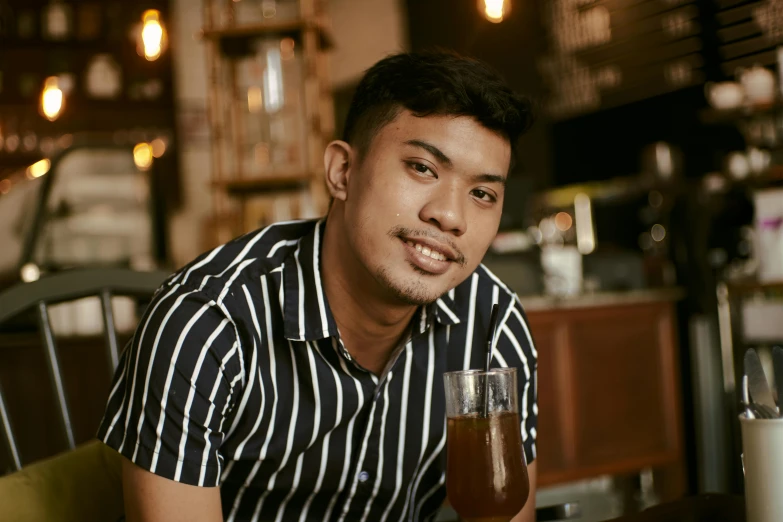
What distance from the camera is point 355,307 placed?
1.39 m

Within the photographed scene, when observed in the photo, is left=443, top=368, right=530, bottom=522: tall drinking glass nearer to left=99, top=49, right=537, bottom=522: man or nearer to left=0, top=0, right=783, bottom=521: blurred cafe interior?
left=99, top=49, right=537, bottom=522: man

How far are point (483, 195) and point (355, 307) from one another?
0.99 ft

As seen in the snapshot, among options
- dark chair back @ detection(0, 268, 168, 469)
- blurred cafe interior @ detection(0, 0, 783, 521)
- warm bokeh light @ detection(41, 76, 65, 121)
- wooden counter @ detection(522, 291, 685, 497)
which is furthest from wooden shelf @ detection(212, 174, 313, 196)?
warm bokeh light @ detection(41, 76, 65, 121)

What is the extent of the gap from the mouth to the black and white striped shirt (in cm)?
20

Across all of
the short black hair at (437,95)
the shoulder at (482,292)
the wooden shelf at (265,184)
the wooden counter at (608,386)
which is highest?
the wooden shelf at (265,184)

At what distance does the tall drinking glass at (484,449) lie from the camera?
104 cm

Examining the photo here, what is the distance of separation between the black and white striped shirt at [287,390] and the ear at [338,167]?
10cm

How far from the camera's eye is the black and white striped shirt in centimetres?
115

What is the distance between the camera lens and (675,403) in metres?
3.60

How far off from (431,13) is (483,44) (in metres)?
0.48

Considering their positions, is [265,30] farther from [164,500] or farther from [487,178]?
[164,500]

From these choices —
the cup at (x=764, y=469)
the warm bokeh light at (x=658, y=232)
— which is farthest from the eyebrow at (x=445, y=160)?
the warm bokeh light at (x=658, y=232)

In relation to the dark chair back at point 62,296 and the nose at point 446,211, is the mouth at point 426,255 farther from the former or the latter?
the dark chair back at point 62,296

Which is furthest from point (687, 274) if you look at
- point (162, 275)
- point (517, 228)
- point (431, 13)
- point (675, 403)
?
point (162, 275)
